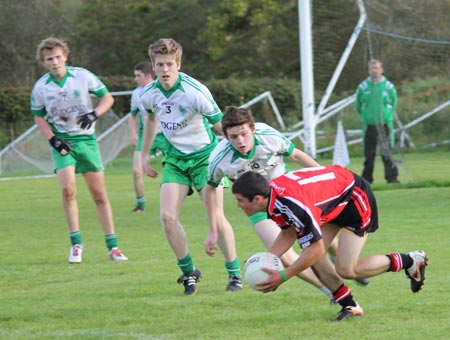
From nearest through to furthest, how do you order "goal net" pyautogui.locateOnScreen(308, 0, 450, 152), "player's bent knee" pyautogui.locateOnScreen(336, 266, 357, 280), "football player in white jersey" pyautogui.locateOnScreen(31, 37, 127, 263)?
"player's bent knee" pyautogui.locateOnScreen(336, 266, 357, 280), "football player in white jersey" pyautogui.locateOnScreen(31, 37, 127, 263), "goal net" pyautogui.locateOnScreen(308, 0, 450, 152)

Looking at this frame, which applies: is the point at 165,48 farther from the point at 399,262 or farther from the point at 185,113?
the point at 399,262

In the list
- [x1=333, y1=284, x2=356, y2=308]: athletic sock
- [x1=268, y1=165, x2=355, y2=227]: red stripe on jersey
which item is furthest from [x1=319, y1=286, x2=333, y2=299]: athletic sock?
[x1=268, y1=165, x2=355, y2=227]: red stripe on jersey

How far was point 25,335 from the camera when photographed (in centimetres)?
601

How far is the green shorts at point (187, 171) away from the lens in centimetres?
766

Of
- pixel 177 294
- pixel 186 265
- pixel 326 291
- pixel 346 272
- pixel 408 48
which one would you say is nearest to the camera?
pixel 346 272

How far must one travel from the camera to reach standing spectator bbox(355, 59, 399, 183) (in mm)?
15930

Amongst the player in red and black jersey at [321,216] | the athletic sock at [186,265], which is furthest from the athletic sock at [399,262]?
the athletic sock at [186,265]

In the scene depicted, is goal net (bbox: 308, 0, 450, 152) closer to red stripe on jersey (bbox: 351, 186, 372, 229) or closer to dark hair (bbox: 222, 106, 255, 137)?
dark hair (bbox: 222, 106, 255, 137)

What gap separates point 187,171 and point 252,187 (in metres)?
1.99

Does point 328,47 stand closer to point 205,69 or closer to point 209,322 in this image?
point 209,322

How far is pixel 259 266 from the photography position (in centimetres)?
577

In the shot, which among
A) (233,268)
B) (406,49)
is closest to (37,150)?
(406,49)

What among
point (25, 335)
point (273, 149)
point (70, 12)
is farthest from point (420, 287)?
point (70, 12)

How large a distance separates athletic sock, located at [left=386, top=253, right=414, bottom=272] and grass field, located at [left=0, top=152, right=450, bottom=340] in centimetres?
26
